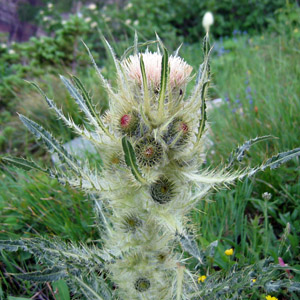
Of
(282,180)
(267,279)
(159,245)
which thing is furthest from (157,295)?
(282,180)

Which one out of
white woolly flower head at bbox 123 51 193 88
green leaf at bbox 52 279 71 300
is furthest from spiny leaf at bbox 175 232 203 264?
green leaf at bbox 52 279 71 300

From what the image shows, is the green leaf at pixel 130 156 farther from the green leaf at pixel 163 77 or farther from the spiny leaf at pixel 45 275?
the spiny leaf at pixel 45 275

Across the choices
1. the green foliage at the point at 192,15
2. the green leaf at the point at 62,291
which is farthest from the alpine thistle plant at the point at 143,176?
the green foliage at the point at 192,15

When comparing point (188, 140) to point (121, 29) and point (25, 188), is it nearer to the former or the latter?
point (25, 188)

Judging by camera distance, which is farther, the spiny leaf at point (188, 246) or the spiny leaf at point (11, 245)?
the spiny leaf at point (11, 245)

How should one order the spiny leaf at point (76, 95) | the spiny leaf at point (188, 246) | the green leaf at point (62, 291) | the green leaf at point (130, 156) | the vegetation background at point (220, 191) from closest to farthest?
1. the green leaf at point (130, 156)
2. the spiny leaf at point (188, 246)
3. the spiny leaf at point (76, 95)
4. the green leaf at point (62, 291)
5. the vegetation background at point (220, 191)

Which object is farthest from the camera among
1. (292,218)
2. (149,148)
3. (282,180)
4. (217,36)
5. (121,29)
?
(217,36)

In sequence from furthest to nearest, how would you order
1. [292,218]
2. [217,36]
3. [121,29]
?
1. [217,36]
2. [121,29]
3. [292,218]

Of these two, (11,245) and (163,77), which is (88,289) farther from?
(163,77)

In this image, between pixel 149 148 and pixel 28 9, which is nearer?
pixel 149 148
